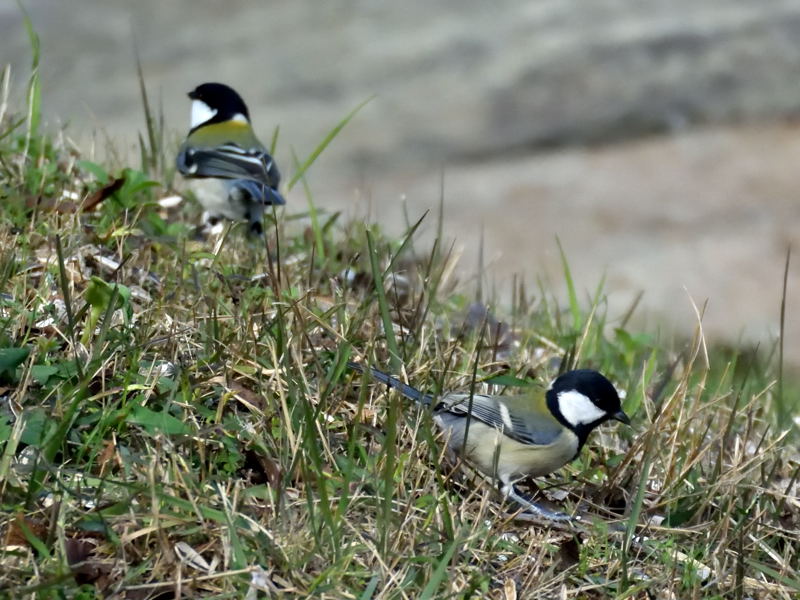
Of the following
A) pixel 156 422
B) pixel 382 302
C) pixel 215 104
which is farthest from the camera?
pixel 215 104

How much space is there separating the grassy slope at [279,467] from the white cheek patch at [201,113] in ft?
6.17

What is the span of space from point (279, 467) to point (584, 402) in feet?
3.43

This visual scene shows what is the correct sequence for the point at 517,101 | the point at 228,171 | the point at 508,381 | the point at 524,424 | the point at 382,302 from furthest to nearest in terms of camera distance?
the point at 517,101 < the point at 228,171 < the point at 508,381 < the point at 524,424 < the point at 382,302

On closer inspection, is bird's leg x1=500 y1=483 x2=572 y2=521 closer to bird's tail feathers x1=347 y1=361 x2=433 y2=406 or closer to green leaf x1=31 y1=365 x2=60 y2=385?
bird's tail feathers x1=347 y1=361 x2=433 y2=406

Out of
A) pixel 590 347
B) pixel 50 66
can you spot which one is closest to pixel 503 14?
pixel 50 66

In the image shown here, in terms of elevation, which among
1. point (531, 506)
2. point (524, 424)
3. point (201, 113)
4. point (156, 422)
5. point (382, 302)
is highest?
point (201, 113)

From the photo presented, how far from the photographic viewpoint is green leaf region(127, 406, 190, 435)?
334cm

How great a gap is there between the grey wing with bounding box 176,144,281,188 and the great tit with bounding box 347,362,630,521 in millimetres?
2115

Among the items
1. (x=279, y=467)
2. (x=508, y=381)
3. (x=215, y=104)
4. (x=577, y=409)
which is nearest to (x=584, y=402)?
(x=577, y=409)

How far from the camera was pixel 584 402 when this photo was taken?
3.78 metres

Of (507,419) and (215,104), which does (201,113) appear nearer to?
(215,104)

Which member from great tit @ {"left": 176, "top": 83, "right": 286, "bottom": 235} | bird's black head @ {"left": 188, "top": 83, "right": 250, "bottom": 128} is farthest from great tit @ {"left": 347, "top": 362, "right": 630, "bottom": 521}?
bird's black head @ {"left": 188, "top": 83, "right": 250, "bottom": 128}

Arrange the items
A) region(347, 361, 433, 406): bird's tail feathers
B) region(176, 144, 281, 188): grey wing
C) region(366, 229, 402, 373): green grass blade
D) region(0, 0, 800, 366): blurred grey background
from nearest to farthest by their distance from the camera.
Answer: region(366, 229, 402, 373): green grass blade, region(347, 361, 433, 406): bird's tail feathers, region(176, 144, 281, 188): grey wing, region(0, 0, 800, 366): blurred grey background

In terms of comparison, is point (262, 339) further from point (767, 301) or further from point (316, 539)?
point (767, 301)
